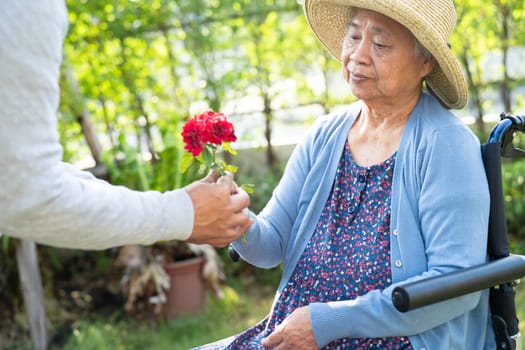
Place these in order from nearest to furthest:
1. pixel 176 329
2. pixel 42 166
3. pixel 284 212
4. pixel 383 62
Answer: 1. pixel 42 166
2. pixel 383 62
3. pixel 284 212
4. pixel 176 329

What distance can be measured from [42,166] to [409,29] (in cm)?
113

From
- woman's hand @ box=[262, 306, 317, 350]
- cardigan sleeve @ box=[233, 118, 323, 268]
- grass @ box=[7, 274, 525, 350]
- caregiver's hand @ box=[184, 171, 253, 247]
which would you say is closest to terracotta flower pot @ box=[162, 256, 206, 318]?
grass @ box=[7, 274, 525, 350]

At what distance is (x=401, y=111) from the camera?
2.23 m

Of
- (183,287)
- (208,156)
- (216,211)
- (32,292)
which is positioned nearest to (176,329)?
(183,287)

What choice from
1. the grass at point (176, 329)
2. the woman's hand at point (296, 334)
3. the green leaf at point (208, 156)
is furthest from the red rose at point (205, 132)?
the grass at point (176, 329)

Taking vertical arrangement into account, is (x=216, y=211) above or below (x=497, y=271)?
above

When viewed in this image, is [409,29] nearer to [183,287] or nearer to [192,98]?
[183,287]

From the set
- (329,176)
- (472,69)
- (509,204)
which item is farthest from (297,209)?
(472,69)

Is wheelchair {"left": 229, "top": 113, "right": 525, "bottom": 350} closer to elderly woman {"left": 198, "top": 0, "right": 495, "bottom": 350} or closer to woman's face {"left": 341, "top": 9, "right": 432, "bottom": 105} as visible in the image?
elderly woman {"left": 198, "top": 0, "right": 495, "bottom": 350}

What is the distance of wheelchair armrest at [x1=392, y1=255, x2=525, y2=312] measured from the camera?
177cm

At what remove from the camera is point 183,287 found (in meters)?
4.44

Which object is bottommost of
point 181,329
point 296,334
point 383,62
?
point 181,329

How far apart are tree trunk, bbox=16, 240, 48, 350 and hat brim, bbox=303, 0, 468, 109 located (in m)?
2.38

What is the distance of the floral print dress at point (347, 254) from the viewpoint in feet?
6.89
